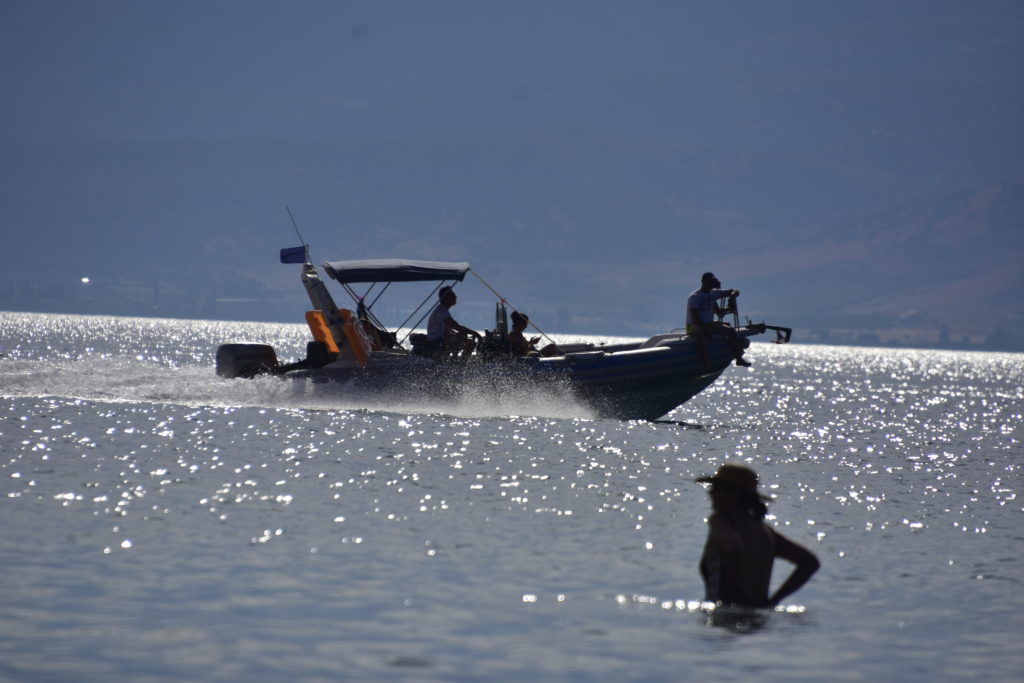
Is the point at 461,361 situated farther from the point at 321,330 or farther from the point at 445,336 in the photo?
the point at 321,330

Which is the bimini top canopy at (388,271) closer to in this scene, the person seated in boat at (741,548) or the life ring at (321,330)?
the life ring at (321,330)

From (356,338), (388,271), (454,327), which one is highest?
(388,271)

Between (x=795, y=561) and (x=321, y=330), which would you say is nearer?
(x=795, y=561)

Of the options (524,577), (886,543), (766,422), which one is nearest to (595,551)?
(524,577)

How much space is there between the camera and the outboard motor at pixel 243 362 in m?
29.1

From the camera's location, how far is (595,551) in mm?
13711

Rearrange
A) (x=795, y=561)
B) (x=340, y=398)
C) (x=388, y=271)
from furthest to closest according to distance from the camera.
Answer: (x=340, y=398) → (x=388, y=271) → (x=795, y=561)

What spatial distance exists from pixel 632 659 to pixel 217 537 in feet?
18.4

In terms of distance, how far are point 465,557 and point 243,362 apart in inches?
668

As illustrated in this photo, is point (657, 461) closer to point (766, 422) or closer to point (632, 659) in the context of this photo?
point (632, 659)

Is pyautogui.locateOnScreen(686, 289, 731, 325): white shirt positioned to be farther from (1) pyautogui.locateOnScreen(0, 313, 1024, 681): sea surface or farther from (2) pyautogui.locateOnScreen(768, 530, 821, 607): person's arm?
(2) pyautogui.locateOnScreen(768, 530, 821, 607): person's arm

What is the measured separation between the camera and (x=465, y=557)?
1309cm

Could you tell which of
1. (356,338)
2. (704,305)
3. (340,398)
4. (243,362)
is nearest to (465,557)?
(356,338)

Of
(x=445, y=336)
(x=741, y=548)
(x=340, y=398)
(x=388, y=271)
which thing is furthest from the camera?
(x=340, y=398)
